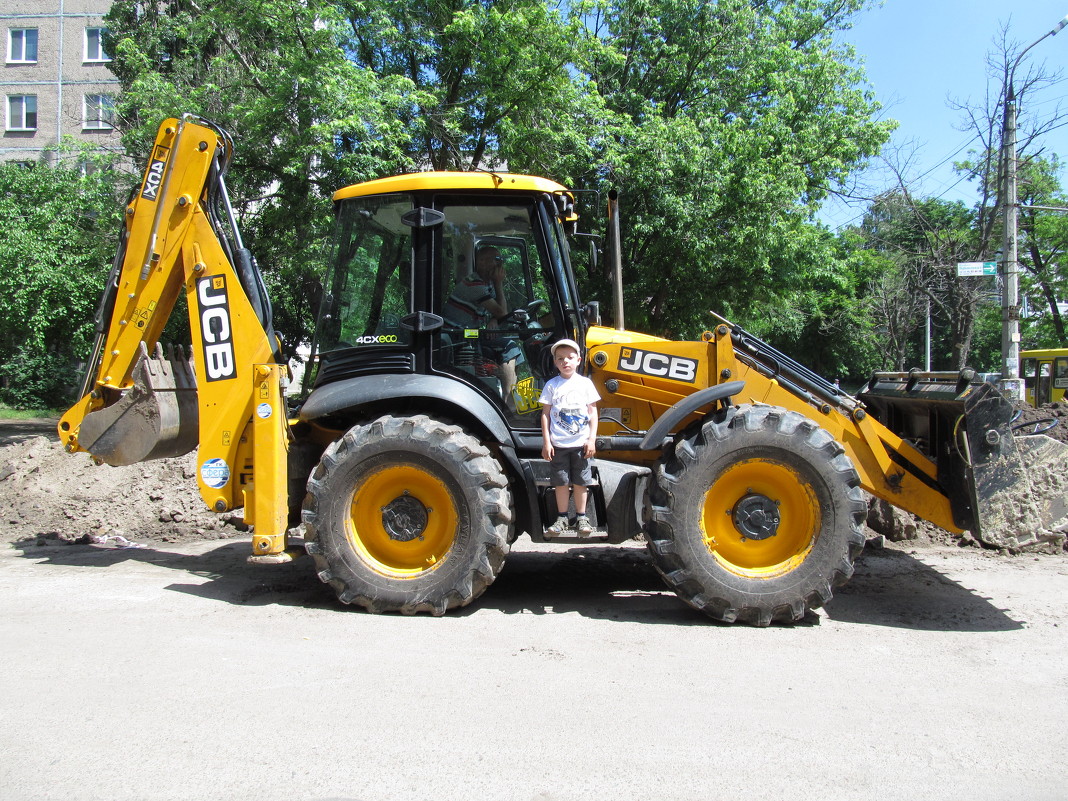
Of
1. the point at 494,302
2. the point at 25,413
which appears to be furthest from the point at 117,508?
the point at 25,413

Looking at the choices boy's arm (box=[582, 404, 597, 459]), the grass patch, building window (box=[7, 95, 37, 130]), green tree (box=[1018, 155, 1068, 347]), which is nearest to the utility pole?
boy's arm (box=[582, 404, 597, 459])

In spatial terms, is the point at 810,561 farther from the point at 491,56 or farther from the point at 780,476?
the point at 491,56

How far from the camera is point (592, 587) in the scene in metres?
6.08

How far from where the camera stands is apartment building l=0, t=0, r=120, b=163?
33844 mm

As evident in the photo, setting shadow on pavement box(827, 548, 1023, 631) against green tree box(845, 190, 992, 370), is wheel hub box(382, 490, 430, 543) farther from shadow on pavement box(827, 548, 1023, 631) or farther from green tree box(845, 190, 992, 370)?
green tree box(845, 190, 992, 370)

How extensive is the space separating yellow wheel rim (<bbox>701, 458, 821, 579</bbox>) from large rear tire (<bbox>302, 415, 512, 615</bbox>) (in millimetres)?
1379

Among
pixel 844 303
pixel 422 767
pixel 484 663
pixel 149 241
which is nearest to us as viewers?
pixel 422 767

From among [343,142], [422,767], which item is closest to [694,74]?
[343,142]

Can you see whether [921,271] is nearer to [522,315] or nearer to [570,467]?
[522,315]

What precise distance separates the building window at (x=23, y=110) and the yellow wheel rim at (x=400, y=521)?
123 ft

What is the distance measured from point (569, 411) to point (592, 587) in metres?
1.62

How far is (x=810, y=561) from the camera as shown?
506cm

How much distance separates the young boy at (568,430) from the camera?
17.1 ft

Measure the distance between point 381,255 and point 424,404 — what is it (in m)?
1.10
